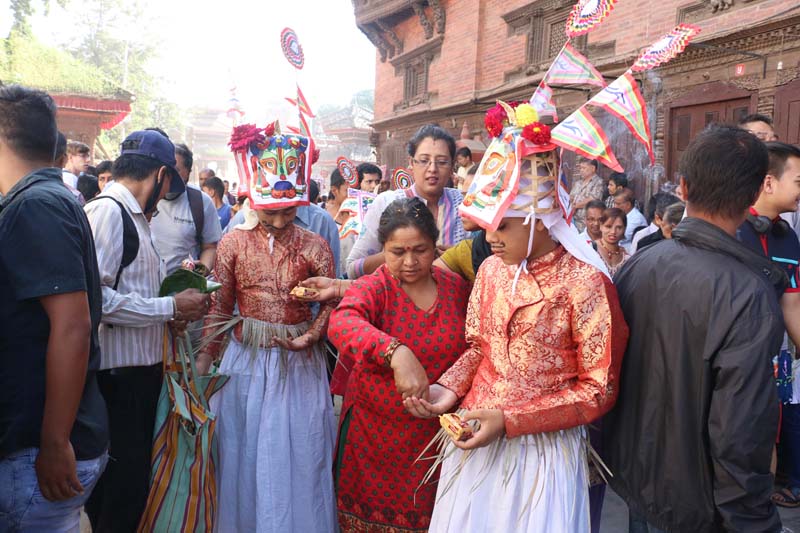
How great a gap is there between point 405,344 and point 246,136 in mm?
1424

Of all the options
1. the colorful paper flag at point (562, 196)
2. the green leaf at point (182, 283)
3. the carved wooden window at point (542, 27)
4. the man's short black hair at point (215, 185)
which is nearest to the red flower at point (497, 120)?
the colorful paper flag at point (562, 196)

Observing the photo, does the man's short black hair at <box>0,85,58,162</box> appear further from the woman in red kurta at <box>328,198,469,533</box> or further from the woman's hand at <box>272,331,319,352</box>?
the woman's hand at <box>272,331,319,352</box>

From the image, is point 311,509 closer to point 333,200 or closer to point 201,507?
point 201,507

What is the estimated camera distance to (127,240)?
2.61m

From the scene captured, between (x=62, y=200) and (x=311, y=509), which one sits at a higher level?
(x=62, y=200)

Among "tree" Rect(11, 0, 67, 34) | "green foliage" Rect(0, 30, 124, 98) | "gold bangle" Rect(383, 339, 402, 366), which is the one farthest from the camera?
"tree" Rect(11, 0, 67, 34)

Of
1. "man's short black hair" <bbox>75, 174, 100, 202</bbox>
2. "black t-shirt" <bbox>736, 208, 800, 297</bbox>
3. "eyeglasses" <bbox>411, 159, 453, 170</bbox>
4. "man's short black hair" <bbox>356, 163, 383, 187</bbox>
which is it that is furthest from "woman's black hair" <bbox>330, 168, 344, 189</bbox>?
"black t-shirt" <bbox>736, 208, 800, 297</bbox>

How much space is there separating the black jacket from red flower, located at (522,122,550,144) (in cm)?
53

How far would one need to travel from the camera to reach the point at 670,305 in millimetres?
1827

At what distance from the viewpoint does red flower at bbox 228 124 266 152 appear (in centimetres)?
302

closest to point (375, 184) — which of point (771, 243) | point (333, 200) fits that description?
point (333, 200)

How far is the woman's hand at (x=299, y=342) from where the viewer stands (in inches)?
114

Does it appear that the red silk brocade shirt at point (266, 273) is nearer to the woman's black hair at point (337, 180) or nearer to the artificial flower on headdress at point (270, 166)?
the artificial flower on headdress at point (270, 166)

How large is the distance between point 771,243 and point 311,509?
2667 mm
